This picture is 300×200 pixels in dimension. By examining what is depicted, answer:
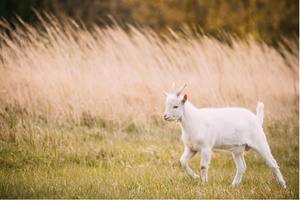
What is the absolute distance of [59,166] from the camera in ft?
21.0

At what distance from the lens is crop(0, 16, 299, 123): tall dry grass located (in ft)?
27.6

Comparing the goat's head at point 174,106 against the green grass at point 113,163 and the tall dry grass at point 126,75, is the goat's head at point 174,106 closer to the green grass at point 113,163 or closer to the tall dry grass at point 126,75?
the green grass at point 113,163

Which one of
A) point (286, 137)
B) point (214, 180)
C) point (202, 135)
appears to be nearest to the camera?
point (202, 135)

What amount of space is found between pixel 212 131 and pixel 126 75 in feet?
12.6

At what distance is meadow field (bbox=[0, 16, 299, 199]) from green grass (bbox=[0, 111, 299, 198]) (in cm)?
2

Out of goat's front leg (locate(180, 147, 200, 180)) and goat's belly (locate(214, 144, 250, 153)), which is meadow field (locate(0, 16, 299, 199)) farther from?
goat's belly (locate(214, 144, 250, 153))

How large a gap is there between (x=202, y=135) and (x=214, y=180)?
0.74 metres

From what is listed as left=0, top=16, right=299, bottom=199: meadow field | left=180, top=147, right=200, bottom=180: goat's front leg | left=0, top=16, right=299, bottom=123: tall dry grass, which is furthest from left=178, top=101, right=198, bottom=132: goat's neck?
left=0, top=16, right=299, bottom=123: tall dry grass

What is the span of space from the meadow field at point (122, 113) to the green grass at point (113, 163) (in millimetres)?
16

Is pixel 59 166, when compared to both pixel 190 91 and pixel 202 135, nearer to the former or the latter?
pixel 202 135

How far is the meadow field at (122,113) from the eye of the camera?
5.77m

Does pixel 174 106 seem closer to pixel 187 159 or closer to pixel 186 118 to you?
pixel 186 118

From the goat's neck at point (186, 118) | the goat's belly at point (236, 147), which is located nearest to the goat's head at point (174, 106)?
the goat's neck at point (186, 118)

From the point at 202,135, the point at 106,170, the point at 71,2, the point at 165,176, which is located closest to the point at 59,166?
the point at 106,170
